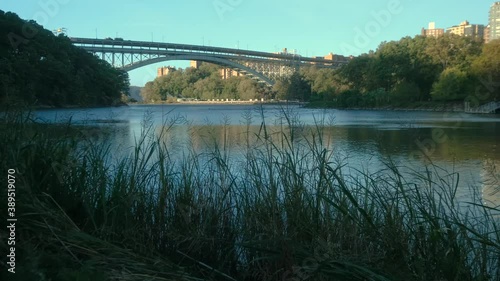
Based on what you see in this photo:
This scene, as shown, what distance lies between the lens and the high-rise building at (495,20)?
55594 mm

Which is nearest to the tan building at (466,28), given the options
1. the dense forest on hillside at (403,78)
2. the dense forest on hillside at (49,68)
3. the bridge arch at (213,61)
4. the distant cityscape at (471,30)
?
the distant cityscape at (471,30)

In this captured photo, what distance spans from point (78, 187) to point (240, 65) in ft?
225

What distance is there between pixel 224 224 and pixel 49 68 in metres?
39.3

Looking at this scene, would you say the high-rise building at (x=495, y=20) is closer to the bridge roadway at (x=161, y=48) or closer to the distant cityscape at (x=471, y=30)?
the distant cityscape at (x=471, y=30)

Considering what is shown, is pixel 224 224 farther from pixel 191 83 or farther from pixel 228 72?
pixel 228 72

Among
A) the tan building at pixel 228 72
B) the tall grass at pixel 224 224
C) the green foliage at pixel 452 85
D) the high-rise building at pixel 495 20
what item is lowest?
the tall grass at pixel 224 224

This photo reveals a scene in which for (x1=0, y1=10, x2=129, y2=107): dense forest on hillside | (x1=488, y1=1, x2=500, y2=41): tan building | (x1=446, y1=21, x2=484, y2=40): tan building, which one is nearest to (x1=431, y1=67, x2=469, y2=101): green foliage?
(x1=488, y1=1, x2=500, y2=41): tan building

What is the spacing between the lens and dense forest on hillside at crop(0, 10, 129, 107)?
108ft

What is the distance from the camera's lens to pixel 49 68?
3950 cm

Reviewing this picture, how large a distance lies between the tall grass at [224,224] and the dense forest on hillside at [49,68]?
Result: 21.9 metres

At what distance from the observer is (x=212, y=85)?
6069cm

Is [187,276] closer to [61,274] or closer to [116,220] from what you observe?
[61,274]

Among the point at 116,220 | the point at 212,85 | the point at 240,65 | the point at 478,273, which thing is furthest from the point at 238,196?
the point at 240,65

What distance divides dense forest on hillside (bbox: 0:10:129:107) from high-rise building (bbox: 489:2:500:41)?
46.4m
